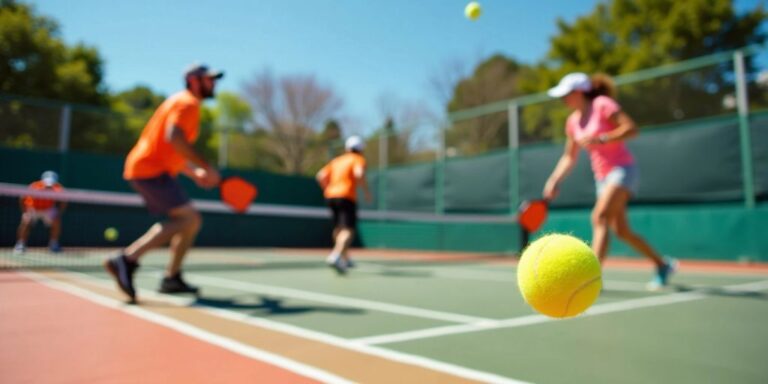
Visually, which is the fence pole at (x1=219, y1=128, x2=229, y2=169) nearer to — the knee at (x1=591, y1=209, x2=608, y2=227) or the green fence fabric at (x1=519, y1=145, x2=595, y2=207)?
the green fence fabric at (x1=519, y1=145, x2=595, y2=207)

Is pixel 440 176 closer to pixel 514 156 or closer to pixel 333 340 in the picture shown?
pixel 514 156

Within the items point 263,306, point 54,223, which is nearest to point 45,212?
point 54,223

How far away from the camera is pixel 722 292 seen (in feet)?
13.6

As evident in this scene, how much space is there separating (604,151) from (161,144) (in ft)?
11.3

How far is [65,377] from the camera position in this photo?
67.8 inches

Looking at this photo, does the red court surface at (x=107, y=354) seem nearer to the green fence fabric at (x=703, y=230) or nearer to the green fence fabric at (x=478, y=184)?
the green fence fabric at (x=703, y=230)

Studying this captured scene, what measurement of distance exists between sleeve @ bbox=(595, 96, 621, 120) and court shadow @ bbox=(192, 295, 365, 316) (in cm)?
252

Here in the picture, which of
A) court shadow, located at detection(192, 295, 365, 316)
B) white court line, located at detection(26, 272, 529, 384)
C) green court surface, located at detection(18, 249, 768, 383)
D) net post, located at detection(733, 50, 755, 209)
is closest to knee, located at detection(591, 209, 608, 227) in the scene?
green court surface, located at detection(18, 249, 768, 383)

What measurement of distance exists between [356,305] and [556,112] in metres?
9.60

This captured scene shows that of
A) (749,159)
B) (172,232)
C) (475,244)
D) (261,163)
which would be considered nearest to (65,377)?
(172,232)

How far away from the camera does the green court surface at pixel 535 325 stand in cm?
188

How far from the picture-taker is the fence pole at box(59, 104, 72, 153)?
10891mm

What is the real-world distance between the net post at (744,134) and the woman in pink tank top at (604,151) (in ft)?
16.0

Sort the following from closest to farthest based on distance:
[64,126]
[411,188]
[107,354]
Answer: [107,354]
[64,126]
[411,188]
